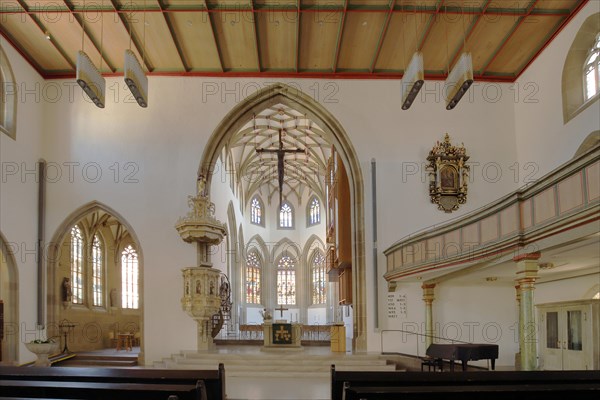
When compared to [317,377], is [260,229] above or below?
above

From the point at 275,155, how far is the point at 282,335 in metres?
15.9

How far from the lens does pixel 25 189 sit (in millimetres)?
16531

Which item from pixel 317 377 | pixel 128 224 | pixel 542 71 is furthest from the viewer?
pixel 128 224

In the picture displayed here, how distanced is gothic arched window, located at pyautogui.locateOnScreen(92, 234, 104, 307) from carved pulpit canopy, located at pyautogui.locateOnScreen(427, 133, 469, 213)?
12957mm

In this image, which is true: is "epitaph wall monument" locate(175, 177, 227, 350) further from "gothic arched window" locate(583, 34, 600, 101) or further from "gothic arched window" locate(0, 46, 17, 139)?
"gothic arched window" locate(583, 34, 600, 101)

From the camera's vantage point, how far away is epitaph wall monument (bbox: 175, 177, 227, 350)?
16163 mm

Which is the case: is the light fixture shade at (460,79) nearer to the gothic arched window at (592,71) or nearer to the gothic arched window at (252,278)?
the gothic arched window at (592,71)

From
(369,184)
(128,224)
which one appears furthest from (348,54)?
(128,224)

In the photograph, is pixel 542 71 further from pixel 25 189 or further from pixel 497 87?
pixel 25 189

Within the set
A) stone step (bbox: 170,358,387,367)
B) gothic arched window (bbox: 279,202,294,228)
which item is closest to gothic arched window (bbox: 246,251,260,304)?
gothic arched window (bbox: 279,202,294,228)

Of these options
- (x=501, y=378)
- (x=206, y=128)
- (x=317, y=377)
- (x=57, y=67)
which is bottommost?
(x=317, y=377)

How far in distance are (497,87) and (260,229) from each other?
21.7 m

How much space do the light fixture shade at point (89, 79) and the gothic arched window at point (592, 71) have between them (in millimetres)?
10398

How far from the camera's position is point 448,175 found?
1723 centimetres
